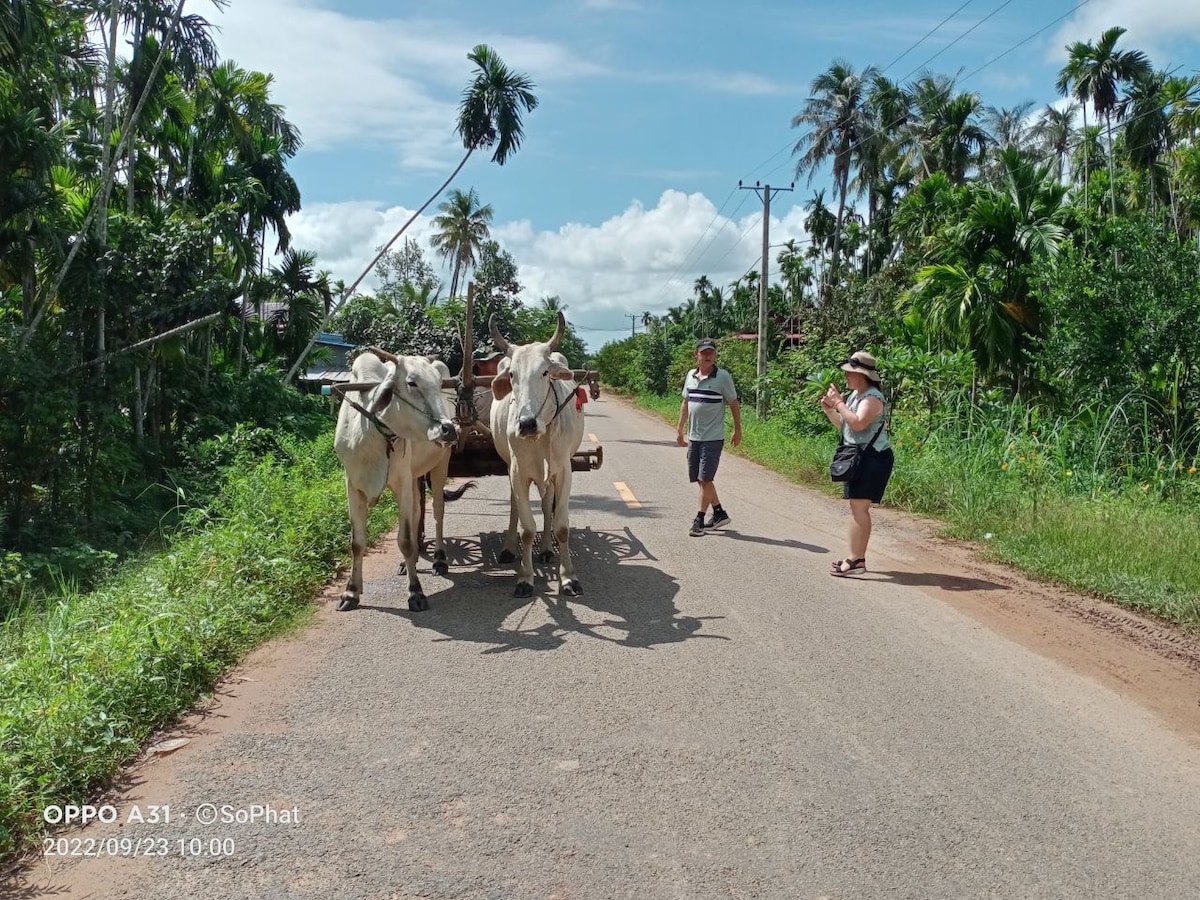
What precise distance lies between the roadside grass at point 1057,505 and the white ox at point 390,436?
16.6 feet

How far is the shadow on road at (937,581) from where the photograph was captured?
292 inches

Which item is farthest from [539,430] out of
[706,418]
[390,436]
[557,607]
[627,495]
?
[627,495]

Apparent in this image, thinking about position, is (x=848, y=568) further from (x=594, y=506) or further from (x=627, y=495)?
(x=627, y=495)

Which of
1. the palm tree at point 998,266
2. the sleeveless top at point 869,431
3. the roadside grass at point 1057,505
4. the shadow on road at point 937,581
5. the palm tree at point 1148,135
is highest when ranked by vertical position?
the palm tree at point 1148,135

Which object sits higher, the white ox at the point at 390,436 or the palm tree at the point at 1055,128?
the palm tree at the point at 1055,128

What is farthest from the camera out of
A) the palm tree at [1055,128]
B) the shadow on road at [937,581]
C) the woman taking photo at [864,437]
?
the palm tree at [1055,128]

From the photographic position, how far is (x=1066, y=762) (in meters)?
4.11

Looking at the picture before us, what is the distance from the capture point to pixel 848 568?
25.4ft

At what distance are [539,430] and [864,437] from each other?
291 cm

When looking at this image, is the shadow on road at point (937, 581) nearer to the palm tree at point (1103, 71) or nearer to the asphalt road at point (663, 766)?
the asphalt road at point (663, 766)

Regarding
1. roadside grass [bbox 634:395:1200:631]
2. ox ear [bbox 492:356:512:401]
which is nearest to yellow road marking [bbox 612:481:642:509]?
roadside grass [bbox 634:395:1200:631]

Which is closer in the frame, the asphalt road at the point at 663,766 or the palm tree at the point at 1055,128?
the asphalt road at the point at 663,766

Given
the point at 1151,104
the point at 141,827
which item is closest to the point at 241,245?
the point at 141,827

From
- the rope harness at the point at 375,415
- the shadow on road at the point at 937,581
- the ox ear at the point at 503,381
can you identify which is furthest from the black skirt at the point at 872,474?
the rope harness at the point at 375,415
